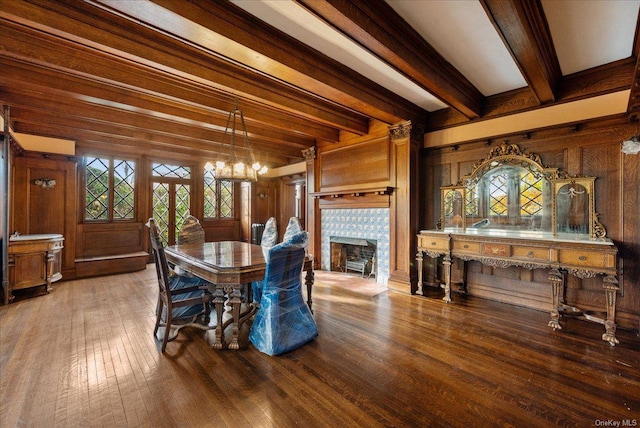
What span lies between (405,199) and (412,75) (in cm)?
196

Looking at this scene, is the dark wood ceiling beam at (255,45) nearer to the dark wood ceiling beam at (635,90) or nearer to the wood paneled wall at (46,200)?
the dark wood ceiling beam at (635,90)

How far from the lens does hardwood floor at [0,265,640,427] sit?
1669 millimetres

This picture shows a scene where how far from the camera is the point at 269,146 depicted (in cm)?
613

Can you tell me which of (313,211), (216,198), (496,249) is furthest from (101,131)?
(496,249)

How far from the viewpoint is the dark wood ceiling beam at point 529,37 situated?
6.20ft

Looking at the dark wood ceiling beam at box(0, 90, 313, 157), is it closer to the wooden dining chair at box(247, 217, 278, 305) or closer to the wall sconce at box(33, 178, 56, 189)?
the wooden dining chair at box(247, 217, 278, 305)

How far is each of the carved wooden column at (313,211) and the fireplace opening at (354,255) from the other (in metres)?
0.37


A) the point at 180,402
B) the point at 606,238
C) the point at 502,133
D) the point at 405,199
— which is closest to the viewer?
the point at 180,402

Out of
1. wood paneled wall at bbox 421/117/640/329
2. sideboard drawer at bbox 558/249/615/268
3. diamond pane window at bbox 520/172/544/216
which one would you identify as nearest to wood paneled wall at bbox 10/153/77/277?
wood paneled wall at bbox 421/117/640/329

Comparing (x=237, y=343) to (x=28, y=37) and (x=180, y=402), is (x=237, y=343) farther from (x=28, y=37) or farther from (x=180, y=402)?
(x=28, y=37)

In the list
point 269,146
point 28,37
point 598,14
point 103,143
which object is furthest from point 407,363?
point 103,143

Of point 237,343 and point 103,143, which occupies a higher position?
point 103,143

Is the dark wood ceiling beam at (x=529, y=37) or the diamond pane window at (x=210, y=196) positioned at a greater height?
the dark wood ceiling beam at (x=529, y=37)

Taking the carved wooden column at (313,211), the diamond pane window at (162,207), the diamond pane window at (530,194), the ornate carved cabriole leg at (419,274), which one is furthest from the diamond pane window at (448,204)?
the diamond pane window at (162,207)
